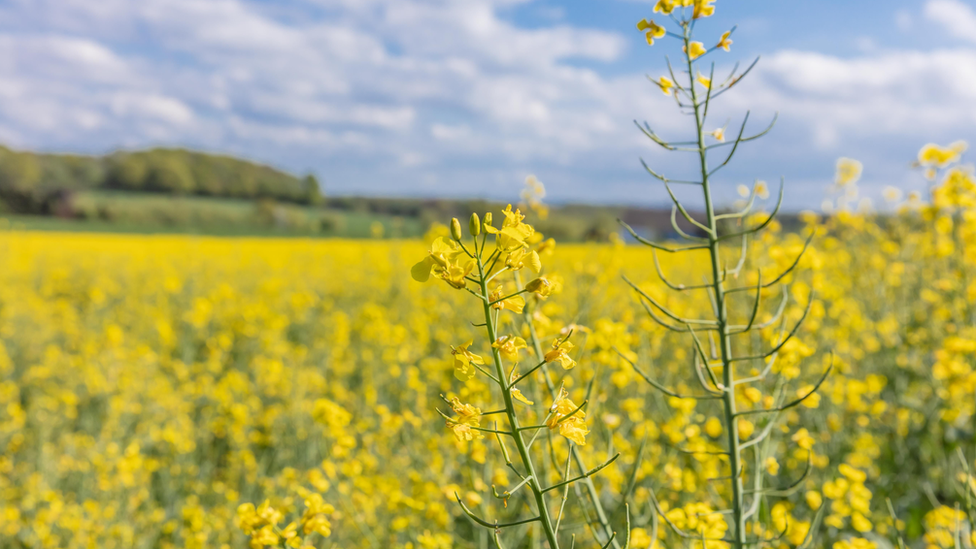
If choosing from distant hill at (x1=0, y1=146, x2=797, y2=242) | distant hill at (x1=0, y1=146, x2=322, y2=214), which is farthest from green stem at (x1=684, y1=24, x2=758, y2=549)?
distant hill at (x1=0, y1=146, x2=322, y2=214)

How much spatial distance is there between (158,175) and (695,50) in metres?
36.8

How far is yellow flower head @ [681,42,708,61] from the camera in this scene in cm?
125

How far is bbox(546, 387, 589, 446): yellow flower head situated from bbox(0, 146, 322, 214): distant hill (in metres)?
33.6

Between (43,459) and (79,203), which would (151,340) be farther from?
(79,203)

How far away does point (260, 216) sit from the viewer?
2783 cm

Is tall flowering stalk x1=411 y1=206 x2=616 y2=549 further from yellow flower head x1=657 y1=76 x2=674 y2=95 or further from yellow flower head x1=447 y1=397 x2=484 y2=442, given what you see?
yellow flower head x1=657 y1=76 x2=674 y2=95

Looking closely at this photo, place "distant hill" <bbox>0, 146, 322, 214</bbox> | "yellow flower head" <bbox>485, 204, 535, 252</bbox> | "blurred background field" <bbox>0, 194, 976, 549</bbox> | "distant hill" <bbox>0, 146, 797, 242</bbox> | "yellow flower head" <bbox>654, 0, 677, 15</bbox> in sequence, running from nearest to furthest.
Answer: "yellow flower head" <bbox>485, 204, 535, 252</bbox>, "yellow flower head" <bbox>654, 0, 677, 15</bbox>, "blurred background field" <bbox>0, 194, 976, 549</bbox>, "distant hill" <bbox>0, 146, 797, 242</bbox>, "distant hill" <bbox>0, 146, 322, 214</bbox>

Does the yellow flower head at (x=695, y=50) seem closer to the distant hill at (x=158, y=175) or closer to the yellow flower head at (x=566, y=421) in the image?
the yellow flower head at (x=566, y=421)

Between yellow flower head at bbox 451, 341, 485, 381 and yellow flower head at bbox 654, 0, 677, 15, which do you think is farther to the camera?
yellow flower head at bbox 654, 0, 677, 15

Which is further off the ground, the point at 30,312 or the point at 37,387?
the point at 30,312

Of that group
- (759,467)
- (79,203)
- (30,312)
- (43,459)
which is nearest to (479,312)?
(43,459)

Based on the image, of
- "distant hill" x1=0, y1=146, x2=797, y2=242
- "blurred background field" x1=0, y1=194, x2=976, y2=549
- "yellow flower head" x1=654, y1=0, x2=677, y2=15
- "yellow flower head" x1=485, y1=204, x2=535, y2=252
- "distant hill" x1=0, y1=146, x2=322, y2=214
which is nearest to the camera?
"yellow flower head" x1=485, y1=204, x2=535, y2=252

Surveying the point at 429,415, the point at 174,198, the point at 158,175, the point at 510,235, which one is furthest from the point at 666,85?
the point at 158,175

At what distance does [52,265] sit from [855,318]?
45.3 ft
